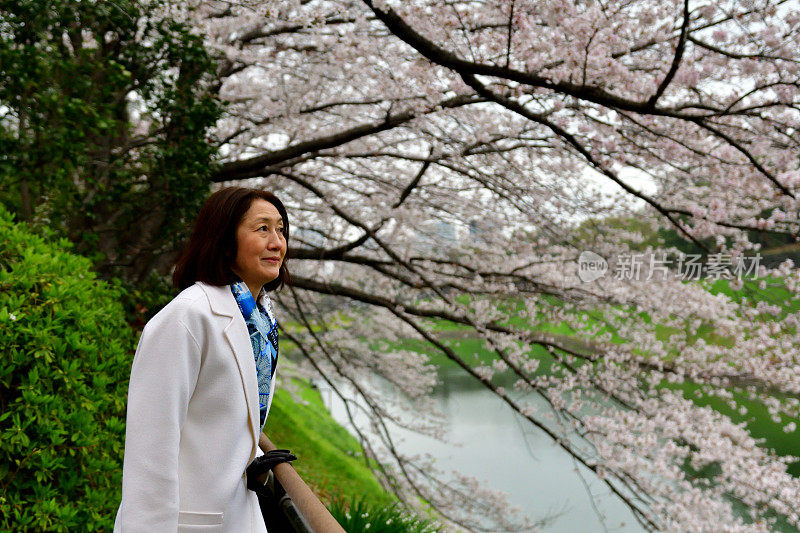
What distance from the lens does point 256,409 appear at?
4.29 feet

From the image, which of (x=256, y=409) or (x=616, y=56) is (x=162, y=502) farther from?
(x=616, y=56)

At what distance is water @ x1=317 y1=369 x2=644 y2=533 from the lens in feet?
32.4

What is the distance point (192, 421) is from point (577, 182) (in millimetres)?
5190

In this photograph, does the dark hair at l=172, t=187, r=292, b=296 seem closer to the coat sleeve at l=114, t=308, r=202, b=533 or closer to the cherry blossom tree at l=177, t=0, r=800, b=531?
the coat sleeve at l=114, t=308, r=202, b=533

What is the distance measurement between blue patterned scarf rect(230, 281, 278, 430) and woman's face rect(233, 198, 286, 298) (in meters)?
0.04

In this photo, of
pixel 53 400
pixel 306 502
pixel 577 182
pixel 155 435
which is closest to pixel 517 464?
pixel 577 182

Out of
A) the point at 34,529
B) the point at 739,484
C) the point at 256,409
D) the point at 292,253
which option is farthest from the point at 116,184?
the point at 739,484

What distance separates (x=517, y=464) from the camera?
11.9m

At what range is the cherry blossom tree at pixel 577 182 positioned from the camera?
3.32m

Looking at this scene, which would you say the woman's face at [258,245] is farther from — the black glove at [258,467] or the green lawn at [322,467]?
the green lawn at [322,467]

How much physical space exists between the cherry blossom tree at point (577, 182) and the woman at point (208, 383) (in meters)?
2.11

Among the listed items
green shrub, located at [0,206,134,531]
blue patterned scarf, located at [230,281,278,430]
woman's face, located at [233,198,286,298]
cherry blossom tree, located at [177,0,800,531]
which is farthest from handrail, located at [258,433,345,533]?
cherry blossom tree, located at [177,0,800,531]

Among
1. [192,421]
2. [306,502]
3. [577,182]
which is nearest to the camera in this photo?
[192,421]

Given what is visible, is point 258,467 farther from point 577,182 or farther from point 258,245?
point 577,182
